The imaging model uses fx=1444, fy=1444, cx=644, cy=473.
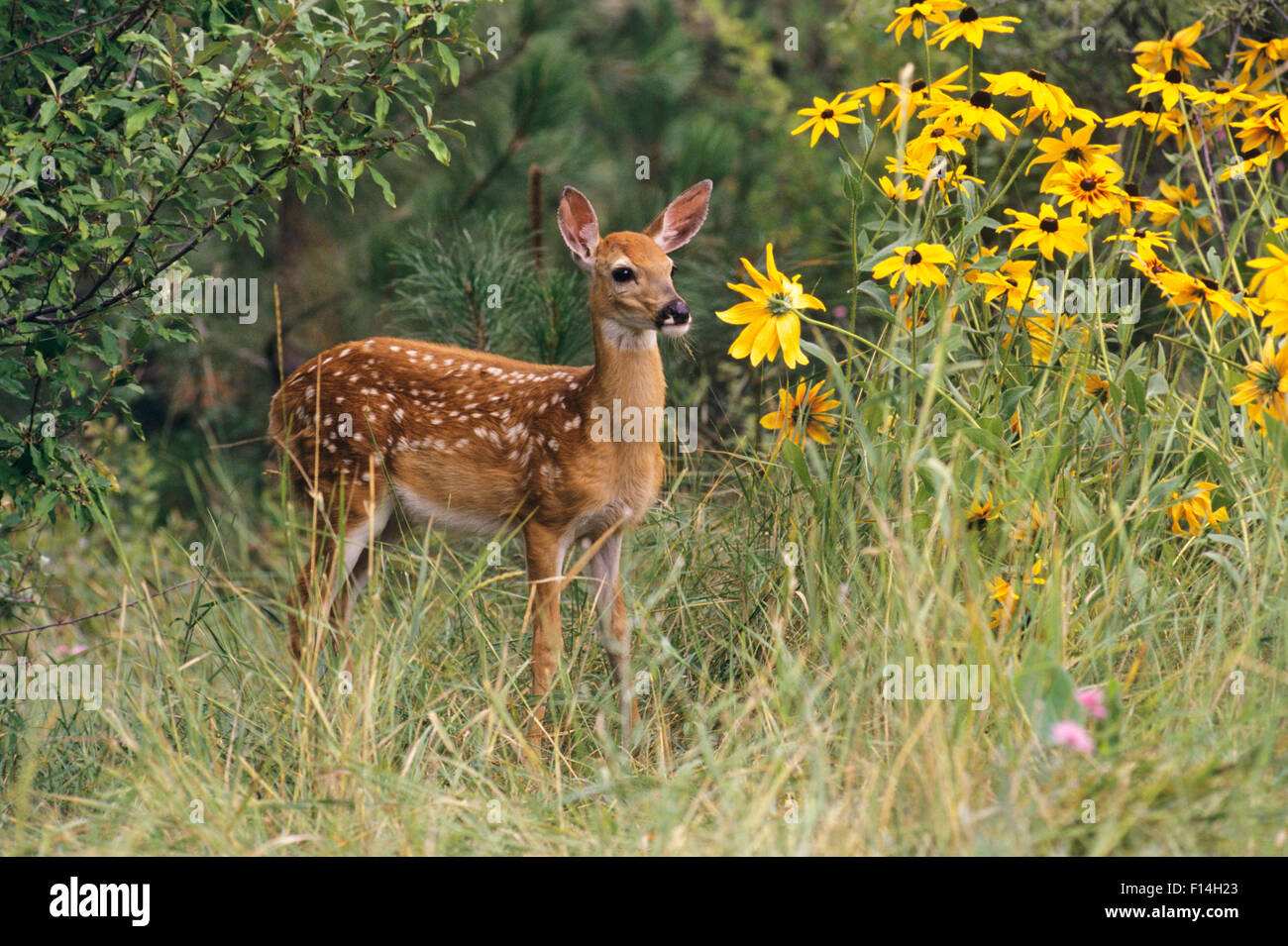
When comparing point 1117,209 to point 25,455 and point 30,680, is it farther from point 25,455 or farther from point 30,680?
point 30,680

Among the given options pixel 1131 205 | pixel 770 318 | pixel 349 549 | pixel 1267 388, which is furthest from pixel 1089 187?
pixel 349 549

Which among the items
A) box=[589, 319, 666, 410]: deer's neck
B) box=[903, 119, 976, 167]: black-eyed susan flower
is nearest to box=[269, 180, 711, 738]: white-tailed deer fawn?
box=[589, 319, 666, 410]: deer's neck

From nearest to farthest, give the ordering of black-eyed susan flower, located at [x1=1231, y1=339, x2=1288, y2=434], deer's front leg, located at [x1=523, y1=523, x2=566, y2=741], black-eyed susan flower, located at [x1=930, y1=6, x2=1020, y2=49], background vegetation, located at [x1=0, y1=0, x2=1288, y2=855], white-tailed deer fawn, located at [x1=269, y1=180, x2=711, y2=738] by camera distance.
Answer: background vegetation, located at [x1=0, y1=0, x2=1288, y2=855] < black-eyed susan flower, located at [x1=1231, y1=339, x2=1288, y2=434] < black-eyed susan flower, located at [x1=930, y1=6, x2=1020, y2=49] < deer's front leg, located at [x1=523, y1=523, x2=566, y2=741] < white-tailed deer fawn, located at [x1=269, y1=180, x2=711, y2=738]

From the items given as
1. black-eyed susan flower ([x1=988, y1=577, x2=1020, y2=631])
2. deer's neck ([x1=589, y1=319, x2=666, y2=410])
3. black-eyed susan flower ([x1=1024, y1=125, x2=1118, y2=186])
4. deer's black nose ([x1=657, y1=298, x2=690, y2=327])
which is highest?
black-eyed susan flower ([x1=1024, y1=125, x2=1118, y2=186])

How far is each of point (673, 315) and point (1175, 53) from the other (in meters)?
1.77

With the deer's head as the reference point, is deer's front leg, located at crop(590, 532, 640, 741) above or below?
below

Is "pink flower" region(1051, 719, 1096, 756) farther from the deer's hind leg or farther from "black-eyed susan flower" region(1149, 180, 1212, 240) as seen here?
the deer's hind leg

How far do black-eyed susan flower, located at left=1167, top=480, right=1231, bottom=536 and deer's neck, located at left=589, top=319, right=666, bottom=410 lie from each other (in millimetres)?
1580

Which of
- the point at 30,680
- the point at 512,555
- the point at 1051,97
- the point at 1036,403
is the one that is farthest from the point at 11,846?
the point at 1051,97

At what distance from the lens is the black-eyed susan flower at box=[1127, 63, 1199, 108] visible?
4098 millimetres

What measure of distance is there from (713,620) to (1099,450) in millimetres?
1249

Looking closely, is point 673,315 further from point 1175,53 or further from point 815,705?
point 1175,53

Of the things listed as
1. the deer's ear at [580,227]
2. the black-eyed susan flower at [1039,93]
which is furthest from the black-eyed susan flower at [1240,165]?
→ the deer's ear at [580,227]

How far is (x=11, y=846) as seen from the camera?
3268 mm
